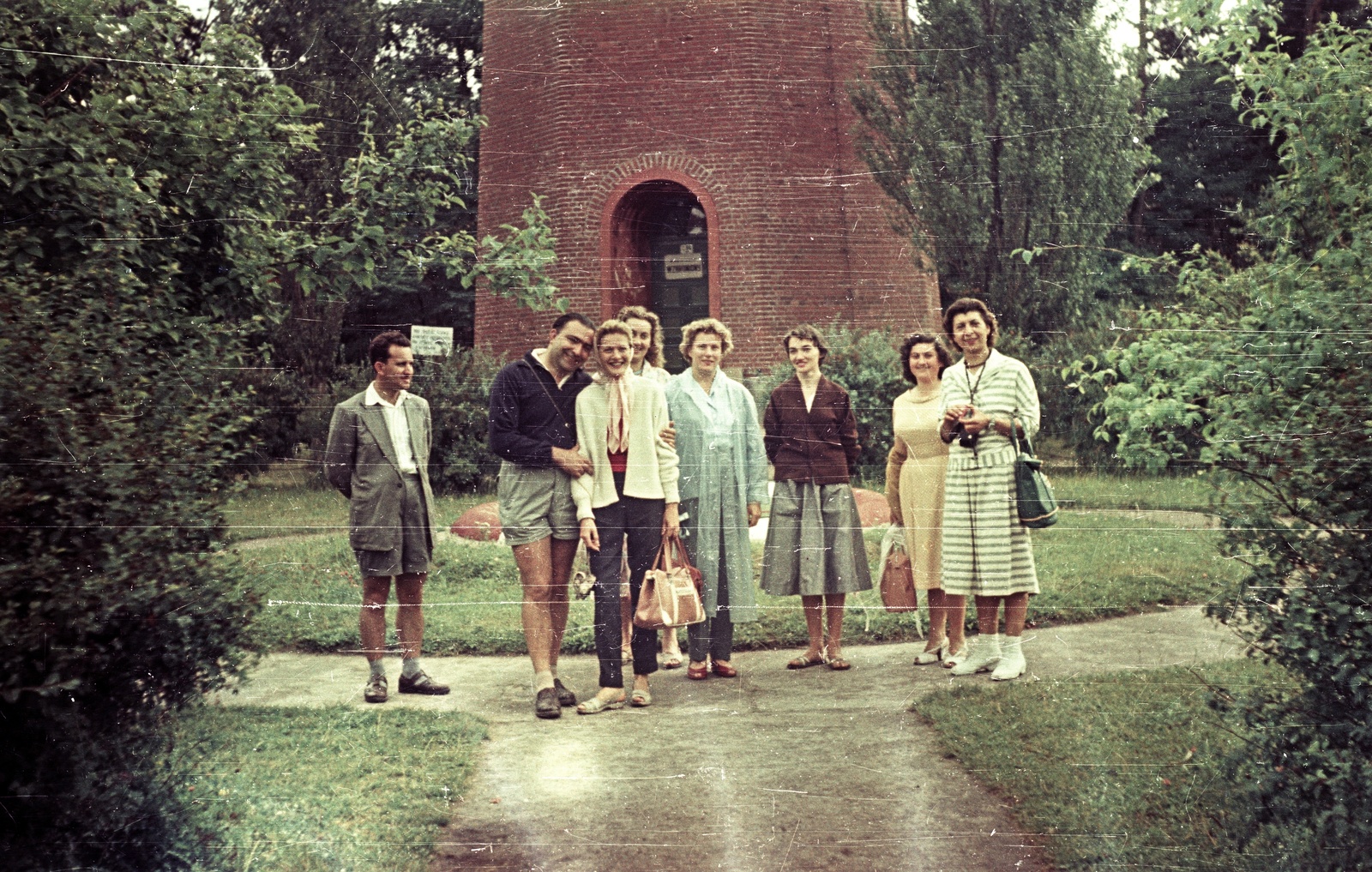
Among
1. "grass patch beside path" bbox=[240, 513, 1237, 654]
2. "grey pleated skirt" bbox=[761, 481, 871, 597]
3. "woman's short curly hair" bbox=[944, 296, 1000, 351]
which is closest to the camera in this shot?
"grass patch beside path" bbox=[240, 513, 1237, 654]

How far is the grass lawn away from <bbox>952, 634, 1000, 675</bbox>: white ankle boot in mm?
271

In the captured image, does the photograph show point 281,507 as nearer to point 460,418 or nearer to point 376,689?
point 460,418

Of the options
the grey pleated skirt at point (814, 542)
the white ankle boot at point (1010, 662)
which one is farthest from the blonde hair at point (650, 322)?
the white ankle boot at point (1010, 662)

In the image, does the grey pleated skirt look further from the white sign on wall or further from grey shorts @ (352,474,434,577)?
the white sign on wall

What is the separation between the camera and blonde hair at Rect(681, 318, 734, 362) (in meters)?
4.97

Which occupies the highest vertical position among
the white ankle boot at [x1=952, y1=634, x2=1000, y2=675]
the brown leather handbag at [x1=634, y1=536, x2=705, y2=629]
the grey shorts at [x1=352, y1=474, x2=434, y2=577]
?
the grey shorts at [x1=352, y1=474, x2=434, y2=577]

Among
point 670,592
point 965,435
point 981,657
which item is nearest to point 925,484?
point 965,435

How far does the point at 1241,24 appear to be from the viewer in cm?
322

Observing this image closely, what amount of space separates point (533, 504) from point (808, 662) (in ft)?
5.01

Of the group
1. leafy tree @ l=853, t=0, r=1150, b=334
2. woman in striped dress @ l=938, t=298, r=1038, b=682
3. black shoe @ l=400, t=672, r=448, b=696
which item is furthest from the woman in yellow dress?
black shoe @ l=400, t=672, r=448, b=696

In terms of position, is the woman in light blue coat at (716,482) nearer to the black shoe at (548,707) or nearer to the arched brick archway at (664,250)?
the arched brick archway at (664,250)

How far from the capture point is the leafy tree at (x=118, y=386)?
118 inches

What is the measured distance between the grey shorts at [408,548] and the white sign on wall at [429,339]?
0.79 m

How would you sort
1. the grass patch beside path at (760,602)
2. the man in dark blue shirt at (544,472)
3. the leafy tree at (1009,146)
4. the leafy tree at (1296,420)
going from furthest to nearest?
the man in dark blue shirt at (544,472) → the leafy tree at (1009,146) → the grass patch beside path at (760,602) → the leafy tree at (1296,420)
